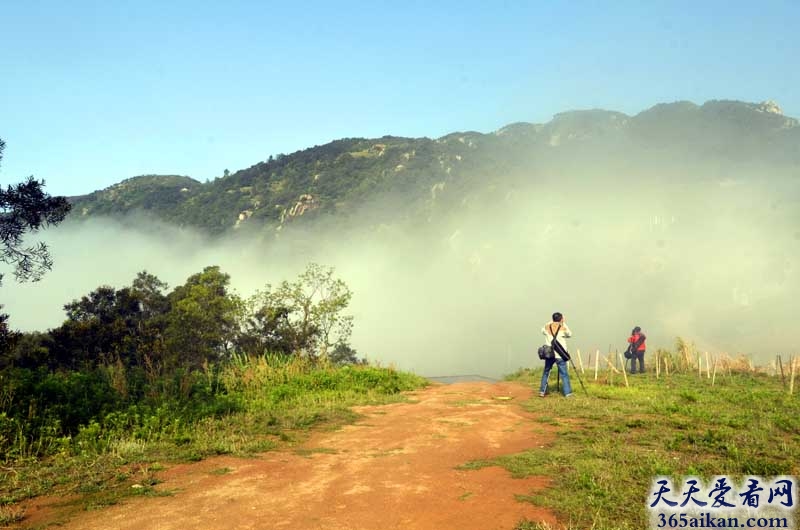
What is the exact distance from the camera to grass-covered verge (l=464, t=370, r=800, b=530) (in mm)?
5180

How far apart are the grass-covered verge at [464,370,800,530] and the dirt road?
1.14ft

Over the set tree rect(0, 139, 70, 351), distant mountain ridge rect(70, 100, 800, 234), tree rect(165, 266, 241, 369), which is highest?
distant mountain ridge rect(70, 100, 800, 234)

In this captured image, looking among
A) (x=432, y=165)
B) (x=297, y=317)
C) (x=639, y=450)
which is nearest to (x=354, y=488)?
(x=639, y=450)

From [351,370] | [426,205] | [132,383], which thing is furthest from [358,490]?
[426,205]

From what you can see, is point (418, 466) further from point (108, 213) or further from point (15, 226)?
point (108, 213)

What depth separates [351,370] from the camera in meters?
15.8

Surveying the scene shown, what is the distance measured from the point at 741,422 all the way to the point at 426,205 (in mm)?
103922

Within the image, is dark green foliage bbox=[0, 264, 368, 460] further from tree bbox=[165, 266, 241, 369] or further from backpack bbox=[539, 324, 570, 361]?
backpack bbox=[539, 324, 570, 361]

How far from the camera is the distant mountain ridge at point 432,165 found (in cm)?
11331

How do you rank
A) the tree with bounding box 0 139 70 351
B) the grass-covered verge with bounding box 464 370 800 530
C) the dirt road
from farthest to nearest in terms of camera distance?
the tree with bounding box 0 139 70 351, the grass-covered verge with bounding box 464 370 800 530, the dirt road

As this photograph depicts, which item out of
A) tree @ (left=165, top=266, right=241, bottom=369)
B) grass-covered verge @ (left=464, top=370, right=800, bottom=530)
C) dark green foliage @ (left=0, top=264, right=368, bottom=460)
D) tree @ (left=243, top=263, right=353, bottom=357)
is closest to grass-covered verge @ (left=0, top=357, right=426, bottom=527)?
dark green foliage @ (left=0, top=264, right=368, bottom=460)

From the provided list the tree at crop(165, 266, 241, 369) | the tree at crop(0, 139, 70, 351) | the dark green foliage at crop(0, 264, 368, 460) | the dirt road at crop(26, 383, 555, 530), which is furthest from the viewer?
the tree at crop(165, 266, 241, 369)

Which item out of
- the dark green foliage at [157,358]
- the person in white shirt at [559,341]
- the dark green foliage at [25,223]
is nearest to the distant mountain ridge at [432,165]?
the dark green foliage at [157,358]

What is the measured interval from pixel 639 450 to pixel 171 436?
677cm
